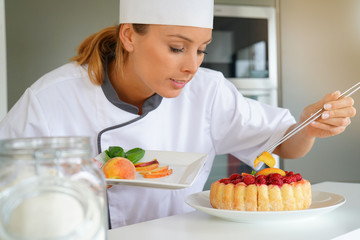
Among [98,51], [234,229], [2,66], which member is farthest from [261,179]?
[2,66]

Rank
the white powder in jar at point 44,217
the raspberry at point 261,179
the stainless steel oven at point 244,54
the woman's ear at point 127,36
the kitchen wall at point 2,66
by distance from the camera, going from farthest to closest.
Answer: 1. the stainless steel oven at point 244,54
2. the kitchen wall at point 2,66
3. the woman's ear at point 127,36
4. the raspberry at point 261,179
5. the white powder in jar at point 44,217

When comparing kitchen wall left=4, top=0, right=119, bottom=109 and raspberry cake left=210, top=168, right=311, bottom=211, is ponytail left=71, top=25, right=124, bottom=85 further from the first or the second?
kitchen wall left=4, top=0, right=119, bottom=109

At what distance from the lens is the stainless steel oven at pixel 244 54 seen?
9.36 ft

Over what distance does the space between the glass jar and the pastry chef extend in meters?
0.83

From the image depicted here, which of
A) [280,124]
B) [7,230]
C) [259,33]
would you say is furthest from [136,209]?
[259,33]

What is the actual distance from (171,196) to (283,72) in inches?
72.9

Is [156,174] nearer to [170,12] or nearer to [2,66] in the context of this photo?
[170,12]

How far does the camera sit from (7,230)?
0.40 m

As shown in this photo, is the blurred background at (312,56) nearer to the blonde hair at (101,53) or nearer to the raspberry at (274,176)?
the blonde hair at (101,53)

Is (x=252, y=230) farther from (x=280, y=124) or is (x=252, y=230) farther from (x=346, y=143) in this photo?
(x=346, y=143)

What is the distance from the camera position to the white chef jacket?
1.37 meters

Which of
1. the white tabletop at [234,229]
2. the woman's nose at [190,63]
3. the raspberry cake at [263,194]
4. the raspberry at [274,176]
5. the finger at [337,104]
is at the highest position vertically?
the woman's nose at [190,63]

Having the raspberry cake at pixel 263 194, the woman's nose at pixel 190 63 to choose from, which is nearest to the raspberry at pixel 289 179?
the raspberry cake at pixel 263 194

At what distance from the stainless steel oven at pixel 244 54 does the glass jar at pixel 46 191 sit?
2.44 metres
